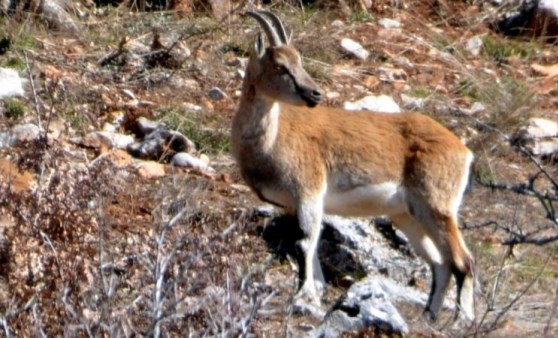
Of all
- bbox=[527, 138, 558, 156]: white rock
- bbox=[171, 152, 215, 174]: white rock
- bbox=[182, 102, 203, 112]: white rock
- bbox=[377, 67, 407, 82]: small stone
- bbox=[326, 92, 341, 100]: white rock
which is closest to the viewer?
bbox=[171, 152, 215, 174]: white rock

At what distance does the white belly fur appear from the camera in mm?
10078

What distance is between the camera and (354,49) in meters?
14.6

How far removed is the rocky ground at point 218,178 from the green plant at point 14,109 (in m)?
0.03

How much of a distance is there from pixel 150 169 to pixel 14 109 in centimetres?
128

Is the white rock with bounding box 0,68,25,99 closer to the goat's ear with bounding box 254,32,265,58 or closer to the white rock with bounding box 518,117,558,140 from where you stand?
the goat's ear with bounding box 254,32,265,58

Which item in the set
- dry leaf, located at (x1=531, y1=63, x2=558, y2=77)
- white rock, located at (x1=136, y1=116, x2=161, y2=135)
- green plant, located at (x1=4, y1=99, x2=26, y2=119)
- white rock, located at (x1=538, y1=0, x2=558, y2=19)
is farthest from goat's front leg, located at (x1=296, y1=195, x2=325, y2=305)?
white rock, located at (x1=538, y1=0, x2=558, y2=19)

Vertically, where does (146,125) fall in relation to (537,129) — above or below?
above

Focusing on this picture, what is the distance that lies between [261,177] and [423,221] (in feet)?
3.67

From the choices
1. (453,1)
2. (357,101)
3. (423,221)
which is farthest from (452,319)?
(453,1)

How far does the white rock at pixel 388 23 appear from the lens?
15.3 meters

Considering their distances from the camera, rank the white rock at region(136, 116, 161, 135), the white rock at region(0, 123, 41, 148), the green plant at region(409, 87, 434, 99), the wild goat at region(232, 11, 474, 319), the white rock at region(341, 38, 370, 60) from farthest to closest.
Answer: the white rock at region(341, 38, 370, 60) < the green plant at region(409, 87, 434, 99) < the white rock at region(136, 116, 161, 135) < the white rock at region(0, 123, 41, 148) < the wild goat at region(232, 11, 474, 319)

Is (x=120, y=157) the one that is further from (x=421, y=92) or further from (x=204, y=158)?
(x=421, y=92)

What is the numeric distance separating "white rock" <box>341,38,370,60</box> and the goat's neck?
4.38 meters

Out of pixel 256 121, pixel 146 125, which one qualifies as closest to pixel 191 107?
pixel 146 125
